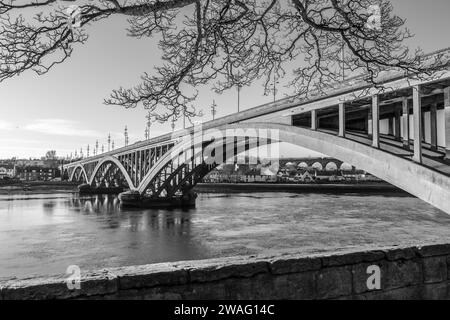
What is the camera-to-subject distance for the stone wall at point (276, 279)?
289 cm

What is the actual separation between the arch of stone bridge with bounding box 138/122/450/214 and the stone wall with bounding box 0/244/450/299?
9764 millimetres

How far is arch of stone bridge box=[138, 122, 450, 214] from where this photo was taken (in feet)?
41.9

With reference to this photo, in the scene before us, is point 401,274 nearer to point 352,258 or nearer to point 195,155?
point 352,258

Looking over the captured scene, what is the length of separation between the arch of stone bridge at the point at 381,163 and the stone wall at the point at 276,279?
32.0 ft

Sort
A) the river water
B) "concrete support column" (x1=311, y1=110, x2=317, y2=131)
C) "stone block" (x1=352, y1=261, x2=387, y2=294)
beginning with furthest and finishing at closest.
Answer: "concrete support column" (x1=311, y1=110, x2=317, y2=131), the river water, "stone block" (x1=352, y1=261, x2=387, y2=294)

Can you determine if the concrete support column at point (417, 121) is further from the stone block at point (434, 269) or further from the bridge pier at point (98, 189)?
the bridge pier at point (98, 189)

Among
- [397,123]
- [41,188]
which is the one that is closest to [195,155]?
[397,123]

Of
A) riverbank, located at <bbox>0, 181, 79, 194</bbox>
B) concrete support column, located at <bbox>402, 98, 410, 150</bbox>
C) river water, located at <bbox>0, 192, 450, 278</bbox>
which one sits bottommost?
river water, located at <bbox>0, 192, 450, 278</bbox>

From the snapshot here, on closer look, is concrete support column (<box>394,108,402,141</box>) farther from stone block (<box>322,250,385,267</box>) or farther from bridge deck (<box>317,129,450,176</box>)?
stone block (<box>322,250,385,267</box>)

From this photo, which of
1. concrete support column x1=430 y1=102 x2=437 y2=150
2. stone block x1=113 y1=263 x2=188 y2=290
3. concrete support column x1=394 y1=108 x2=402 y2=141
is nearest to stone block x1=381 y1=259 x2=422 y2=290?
stone block x1=113 y1=263 x2=188 y2=290

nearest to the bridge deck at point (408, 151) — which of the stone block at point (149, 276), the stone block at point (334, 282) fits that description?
the stone block at point (334, 282)

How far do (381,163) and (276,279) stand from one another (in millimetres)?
13230
